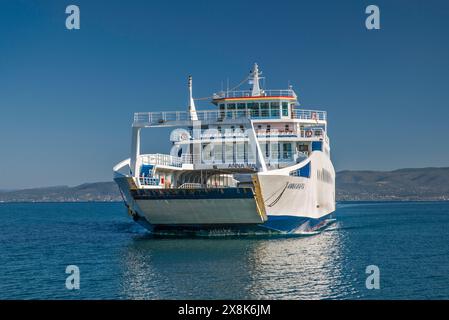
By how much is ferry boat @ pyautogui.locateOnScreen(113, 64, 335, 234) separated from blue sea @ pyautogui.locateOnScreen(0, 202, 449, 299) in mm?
1371

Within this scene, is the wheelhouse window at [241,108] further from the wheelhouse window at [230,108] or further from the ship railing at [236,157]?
the ship railing at [236,157]

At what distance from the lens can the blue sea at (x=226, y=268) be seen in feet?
70.9

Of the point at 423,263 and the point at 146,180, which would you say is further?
the point at 146,180

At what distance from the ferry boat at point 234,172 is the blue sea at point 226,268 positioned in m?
1.37

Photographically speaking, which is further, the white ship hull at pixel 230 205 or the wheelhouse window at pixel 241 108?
the wheelhouse window at pixel 241 108

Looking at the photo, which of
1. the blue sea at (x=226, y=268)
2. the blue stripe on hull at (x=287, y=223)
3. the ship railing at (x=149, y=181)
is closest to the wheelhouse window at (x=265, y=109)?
the blue stripe on hull at (x=287, y=223)

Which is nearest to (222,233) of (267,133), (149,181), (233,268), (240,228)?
(240,228)

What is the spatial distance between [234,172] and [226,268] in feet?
47.4

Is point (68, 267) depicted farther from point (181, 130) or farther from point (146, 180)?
point (181, 130)

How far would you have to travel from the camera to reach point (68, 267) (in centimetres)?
2709

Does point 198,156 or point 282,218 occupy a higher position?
point 198,156

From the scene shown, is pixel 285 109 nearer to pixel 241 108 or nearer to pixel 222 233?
pixel 241 108
